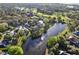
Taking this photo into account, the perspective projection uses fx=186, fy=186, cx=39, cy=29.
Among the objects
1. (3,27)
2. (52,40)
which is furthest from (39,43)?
(3,27)

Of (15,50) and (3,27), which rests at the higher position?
(3,27)

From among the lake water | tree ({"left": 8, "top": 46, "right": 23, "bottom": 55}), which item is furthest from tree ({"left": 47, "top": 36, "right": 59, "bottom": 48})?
tree ({"left": 8, "top": 46, "right": 23, "bottom": 55})

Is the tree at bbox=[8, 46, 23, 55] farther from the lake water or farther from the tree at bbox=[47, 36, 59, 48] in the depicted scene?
the tree at bbox=[47, 36, 59, 48]

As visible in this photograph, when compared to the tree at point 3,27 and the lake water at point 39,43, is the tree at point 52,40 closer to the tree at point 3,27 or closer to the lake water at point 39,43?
the lake water at point 39,43

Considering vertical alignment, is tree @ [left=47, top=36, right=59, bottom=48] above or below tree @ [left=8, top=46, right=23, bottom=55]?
above

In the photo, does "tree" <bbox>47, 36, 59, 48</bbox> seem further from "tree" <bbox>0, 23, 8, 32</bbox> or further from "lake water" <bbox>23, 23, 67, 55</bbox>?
"tree" <bbox>0, 23, 8, 32</bbox>

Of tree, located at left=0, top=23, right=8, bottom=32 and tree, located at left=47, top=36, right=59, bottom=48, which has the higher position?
tree, located at left=0, top=23, right=8, bottom=32

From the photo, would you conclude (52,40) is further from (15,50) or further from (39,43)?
(15,50)

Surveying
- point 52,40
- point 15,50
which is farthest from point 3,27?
point 52,40

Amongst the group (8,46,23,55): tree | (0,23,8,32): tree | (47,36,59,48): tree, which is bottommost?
(8,46,23,55): tree

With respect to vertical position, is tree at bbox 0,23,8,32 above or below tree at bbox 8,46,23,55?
above

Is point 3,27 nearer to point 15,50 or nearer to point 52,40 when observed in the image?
point 15,50

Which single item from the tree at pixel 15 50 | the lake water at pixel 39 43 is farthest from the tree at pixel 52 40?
the tree at pixel 15 50

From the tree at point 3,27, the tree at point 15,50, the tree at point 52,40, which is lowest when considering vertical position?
the tree at point 15,50
